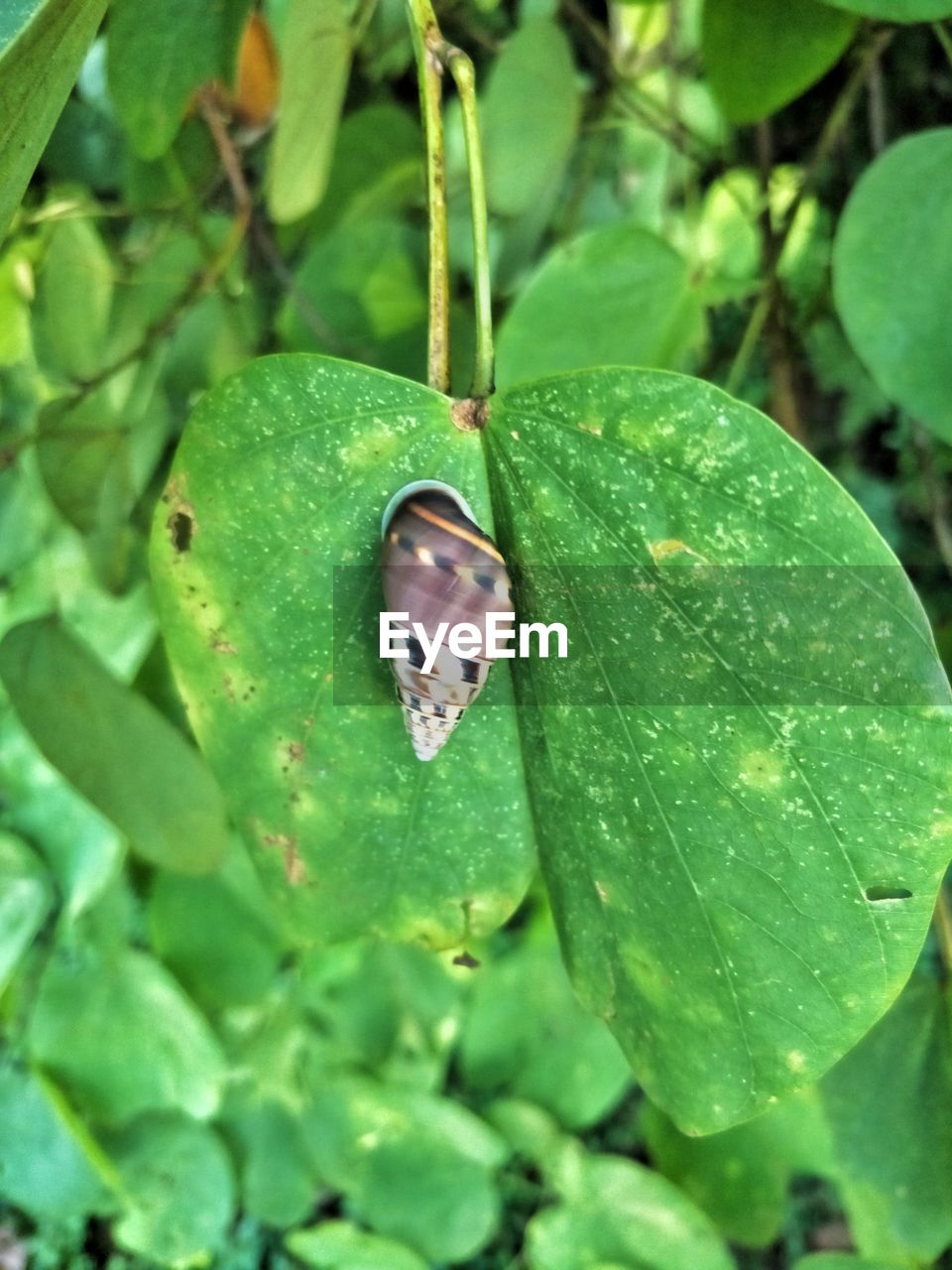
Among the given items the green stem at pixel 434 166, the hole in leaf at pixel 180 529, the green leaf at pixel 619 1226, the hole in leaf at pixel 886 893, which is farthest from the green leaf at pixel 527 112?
the green leaf at pixel 619 1226

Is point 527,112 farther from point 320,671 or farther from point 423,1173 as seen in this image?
point 423,1173

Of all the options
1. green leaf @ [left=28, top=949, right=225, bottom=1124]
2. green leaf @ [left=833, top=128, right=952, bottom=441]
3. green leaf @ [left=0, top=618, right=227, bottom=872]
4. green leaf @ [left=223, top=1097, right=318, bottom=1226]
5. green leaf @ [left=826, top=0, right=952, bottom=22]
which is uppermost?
green leaf @ [left=826, top=0, right=952, bottom=22]

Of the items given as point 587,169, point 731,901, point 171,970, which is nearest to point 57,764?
point 731,901

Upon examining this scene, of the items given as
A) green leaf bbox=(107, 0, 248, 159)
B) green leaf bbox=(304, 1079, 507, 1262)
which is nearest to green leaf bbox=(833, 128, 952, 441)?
green leaf bbox=(107, 0, 248, 159)

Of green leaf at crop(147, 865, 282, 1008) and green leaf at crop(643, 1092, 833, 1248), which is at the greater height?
green leaf at crop(147, 865, 282, 1008)

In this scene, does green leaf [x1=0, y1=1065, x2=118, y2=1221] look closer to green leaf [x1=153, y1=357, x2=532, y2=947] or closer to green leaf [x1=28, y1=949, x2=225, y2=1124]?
green leaf [x1=28, y1=949, x2=225, y2=1124]

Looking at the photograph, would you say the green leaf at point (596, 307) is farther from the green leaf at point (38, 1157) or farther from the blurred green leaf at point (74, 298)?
the green leaf at point (38, 1157)

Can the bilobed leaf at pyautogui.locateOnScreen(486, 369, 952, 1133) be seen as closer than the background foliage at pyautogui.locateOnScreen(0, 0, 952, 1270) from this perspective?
Yes

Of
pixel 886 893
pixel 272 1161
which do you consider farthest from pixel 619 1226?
pixel 886 893
